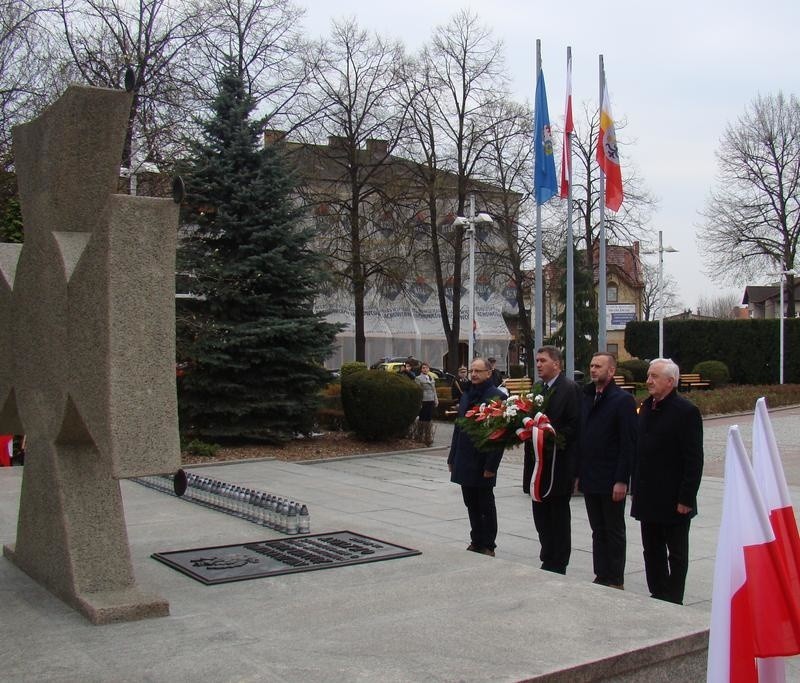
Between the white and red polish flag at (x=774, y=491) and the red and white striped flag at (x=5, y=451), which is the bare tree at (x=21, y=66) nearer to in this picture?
the red and white striped flag at (x=5, y=451)

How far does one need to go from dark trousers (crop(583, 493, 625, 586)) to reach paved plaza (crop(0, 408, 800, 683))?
52 cm

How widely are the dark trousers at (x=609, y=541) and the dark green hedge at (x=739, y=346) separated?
3783cm

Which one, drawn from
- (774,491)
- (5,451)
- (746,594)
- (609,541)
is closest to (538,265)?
(5,451)

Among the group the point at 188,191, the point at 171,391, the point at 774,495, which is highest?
the point at 188,191

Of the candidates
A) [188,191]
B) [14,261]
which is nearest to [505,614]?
[14,261]

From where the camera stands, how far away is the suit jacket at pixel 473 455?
24.1 feet

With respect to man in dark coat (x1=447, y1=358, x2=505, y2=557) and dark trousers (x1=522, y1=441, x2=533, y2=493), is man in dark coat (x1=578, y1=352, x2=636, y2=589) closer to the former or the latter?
dark trousers (x1=522, y1=441, x2=533, y2=493)

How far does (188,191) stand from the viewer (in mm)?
17625

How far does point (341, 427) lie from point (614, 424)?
13966 mm

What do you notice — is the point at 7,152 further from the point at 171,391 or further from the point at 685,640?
the point at 685,640

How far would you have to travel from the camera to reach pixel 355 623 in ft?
16.0

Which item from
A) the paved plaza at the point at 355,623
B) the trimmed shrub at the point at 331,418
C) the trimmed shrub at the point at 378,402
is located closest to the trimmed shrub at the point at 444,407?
the trimmed shrub at the point at 331,418

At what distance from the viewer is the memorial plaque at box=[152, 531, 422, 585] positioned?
6.12 meters

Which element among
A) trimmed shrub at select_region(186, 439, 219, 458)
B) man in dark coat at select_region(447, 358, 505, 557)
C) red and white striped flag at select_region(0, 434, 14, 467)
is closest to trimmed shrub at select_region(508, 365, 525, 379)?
trimmed shrub at select_region(186, 439, 219, 458)
